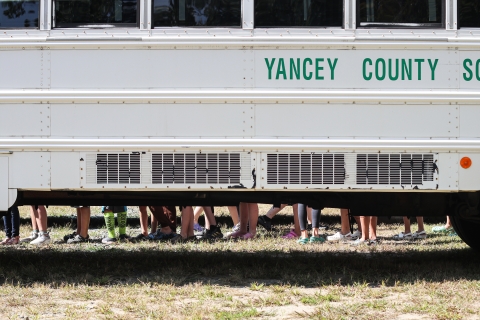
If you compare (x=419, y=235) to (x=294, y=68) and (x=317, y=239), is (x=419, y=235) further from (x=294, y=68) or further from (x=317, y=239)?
(x=294, y=68)

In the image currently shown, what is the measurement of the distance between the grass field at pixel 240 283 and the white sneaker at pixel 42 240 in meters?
0.68

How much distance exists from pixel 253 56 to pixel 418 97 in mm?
1219

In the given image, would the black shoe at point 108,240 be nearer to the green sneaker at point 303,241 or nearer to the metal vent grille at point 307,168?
the green sneaker at point 303,241

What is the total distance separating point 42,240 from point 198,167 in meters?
3.61

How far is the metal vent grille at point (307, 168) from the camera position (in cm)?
504

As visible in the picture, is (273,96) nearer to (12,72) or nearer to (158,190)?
(158,190)

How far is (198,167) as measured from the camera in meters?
5.04

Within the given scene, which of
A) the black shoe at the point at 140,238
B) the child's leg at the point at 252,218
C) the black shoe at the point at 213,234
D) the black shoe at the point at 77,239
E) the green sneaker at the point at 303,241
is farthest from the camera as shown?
the black shoe at the point at 213,234

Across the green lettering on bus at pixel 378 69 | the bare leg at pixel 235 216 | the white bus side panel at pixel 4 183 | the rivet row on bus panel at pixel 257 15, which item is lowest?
the bare leg at pixel 235 216

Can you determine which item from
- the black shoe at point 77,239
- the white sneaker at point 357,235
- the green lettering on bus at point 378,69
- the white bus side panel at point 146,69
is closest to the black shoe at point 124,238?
the black shoe at point 77,239

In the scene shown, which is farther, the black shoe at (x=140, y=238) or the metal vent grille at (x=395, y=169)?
the black shoe at (x=140, y=238)

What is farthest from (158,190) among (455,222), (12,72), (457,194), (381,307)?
(455,222)

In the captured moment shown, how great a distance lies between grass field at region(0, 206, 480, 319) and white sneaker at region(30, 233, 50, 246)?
680 mm

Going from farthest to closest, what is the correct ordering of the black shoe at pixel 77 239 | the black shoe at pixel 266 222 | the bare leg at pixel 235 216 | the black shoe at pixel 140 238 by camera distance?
the black shoe at pixel 266 222, the bare leg at pixel 235 216, the black shoe at pixel 140 238, the black shoe at pixel 77 239
